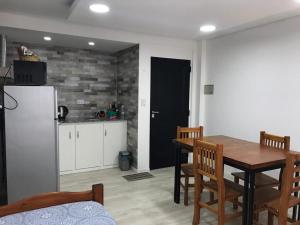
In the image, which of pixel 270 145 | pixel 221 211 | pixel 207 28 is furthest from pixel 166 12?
pixel 221 211

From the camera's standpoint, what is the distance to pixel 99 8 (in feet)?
8.70

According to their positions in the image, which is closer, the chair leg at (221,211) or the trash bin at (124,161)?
the chair leg at (221,211)

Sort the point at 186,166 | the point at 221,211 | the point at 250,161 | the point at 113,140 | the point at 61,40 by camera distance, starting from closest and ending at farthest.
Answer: the point at 250,161, the point at 221,211, the point at 186,166, the point at 61,40, the point at 113,140

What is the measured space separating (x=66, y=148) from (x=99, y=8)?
229 cm

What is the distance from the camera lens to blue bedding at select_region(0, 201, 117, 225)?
121 centimetres

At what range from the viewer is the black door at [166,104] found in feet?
13.6

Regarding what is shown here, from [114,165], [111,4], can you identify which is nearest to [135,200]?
[114,165]

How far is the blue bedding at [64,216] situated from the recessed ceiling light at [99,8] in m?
2.06

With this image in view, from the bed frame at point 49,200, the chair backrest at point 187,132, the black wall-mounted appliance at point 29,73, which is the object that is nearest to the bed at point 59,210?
the bed frame at point 49,200

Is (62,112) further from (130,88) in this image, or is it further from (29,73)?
(29,73)

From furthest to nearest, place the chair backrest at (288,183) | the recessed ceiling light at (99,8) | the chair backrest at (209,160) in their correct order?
the recessed ceiling light at (99,8), the chair backrest at (209,160), the chair backrest at (288,183)

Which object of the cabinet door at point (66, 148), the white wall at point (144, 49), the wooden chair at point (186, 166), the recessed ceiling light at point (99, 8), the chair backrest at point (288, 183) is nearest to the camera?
the chair backrest at point (288, 183)

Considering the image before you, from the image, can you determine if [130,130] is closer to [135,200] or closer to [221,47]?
[135,200]

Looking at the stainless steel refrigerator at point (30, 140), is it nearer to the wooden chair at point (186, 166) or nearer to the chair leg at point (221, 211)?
the wooden chair at point (186, 166)
